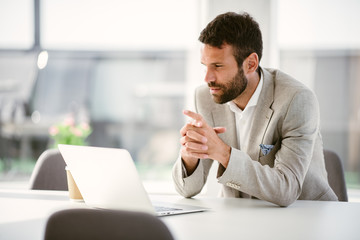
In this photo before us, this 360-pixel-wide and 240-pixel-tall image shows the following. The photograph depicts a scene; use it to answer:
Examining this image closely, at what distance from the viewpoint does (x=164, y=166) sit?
4.24m

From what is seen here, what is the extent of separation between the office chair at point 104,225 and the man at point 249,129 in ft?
3.30

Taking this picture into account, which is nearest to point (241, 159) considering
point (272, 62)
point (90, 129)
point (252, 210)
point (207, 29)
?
point (252, 210)

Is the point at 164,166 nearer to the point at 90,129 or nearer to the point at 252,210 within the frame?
the point at 90,129

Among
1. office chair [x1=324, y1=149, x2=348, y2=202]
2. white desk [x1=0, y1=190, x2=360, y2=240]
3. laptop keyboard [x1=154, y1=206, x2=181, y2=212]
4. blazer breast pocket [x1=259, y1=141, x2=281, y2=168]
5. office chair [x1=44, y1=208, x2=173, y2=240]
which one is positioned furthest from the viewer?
office chair [x1=324, y1=149, x2=348, y2=202]

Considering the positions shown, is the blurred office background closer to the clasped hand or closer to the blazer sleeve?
the blazer sleeve

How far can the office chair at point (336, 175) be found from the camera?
235 cm

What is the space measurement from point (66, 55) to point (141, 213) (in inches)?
142

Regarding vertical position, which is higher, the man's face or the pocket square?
the man's face

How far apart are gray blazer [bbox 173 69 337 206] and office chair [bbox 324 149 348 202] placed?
0.13 m

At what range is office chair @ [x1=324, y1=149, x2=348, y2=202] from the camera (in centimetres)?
235

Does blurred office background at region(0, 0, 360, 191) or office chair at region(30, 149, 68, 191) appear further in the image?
blurred office background at region(0, 0, 360, 191)

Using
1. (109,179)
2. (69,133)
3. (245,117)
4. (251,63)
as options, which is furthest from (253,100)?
(69,133)

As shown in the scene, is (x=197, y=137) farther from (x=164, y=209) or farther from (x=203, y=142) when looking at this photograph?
(x=164, y=209)

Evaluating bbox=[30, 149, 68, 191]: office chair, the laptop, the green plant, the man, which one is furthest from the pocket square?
the green plant
